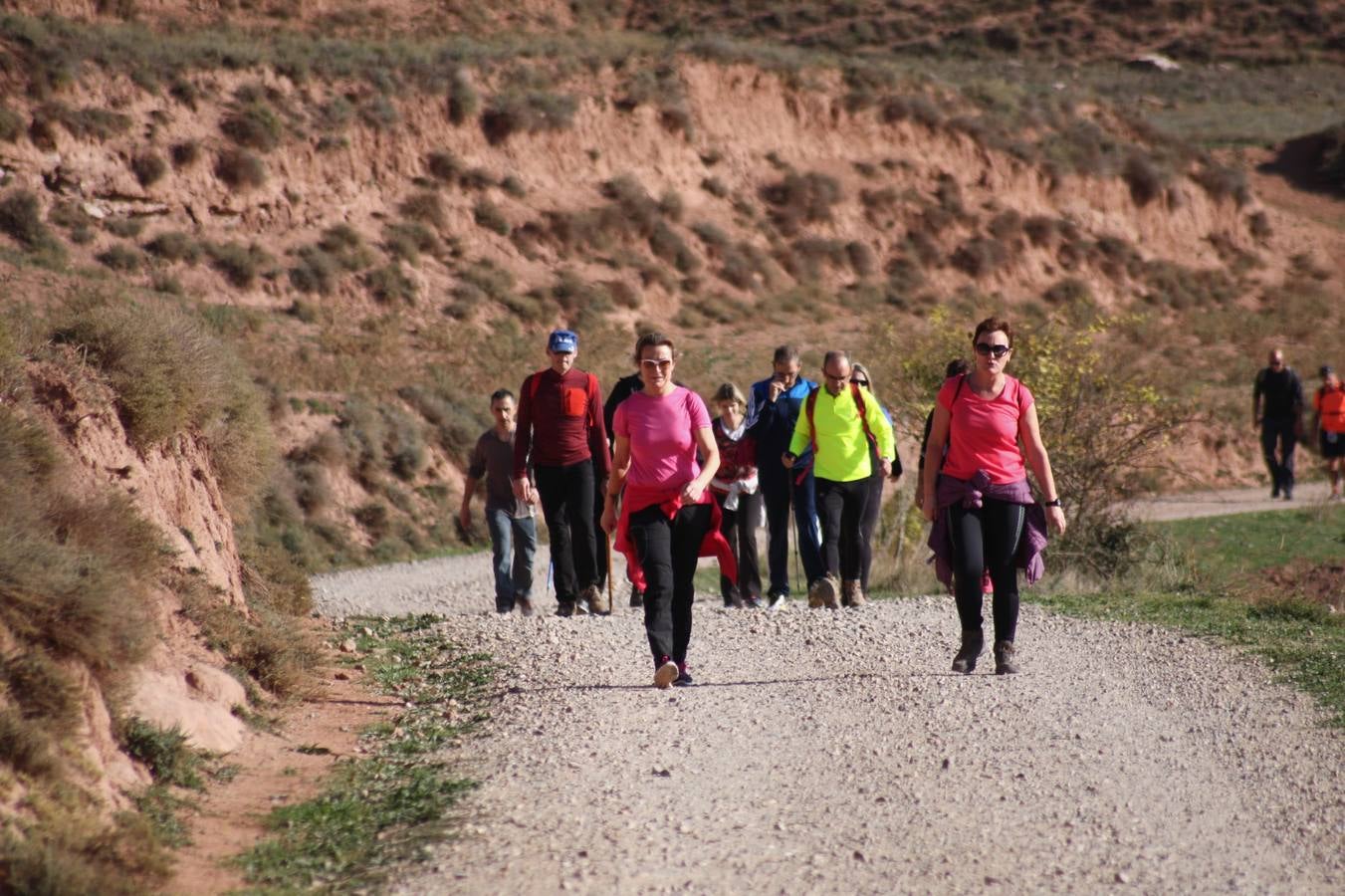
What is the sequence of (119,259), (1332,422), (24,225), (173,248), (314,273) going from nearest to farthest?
1. (1332,422)
2. (24,225)
3. (119,259)
4. (173,248)
5. (314,273)

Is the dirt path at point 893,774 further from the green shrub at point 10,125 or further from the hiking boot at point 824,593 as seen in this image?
the green shrub at point 10,125

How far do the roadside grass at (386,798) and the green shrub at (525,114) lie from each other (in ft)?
89.0

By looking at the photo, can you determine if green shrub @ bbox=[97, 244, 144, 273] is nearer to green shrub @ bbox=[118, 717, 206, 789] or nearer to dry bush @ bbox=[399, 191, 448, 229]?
dry bush @ bbox=[399, 191, 448, 229]

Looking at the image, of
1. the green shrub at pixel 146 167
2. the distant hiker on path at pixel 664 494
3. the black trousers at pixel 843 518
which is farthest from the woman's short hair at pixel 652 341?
the green shrub at pixel 146 167

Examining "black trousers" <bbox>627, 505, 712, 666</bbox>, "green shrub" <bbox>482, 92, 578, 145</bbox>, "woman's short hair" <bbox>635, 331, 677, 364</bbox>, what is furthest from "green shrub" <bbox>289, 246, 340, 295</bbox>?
"black trousers" <bbox>627, 505, 712, 666</bbox>

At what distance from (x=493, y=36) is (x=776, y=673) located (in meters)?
37.1

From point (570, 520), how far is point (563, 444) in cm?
63

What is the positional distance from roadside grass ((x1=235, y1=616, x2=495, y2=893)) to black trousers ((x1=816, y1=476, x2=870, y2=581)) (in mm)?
2923

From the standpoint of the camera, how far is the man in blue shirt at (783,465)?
37.4 feet

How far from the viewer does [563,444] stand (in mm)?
10609

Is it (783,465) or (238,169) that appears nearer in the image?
(783,465)

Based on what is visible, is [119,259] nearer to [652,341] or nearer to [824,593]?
[824,593]

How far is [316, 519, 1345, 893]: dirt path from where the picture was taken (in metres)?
5.25

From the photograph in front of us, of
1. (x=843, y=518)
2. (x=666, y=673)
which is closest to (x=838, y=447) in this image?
(x=843, y=518)
